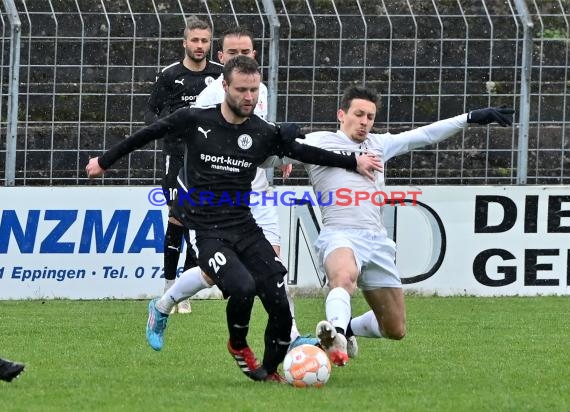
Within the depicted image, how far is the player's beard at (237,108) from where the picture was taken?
7926 mm

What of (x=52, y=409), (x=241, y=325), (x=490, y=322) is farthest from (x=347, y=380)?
(x=490, y=322)

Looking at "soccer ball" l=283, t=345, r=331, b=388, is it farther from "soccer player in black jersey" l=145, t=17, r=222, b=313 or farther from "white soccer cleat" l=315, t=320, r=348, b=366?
"soccer player in black jersey" l=145, t=17, r=222, b=313

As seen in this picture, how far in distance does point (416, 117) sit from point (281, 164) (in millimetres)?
6080

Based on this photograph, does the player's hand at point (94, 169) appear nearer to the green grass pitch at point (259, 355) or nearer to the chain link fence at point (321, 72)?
the green grass pitch at point (259, 355)

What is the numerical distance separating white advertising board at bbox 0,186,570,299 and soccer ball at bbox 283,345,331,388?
6248 millimetres

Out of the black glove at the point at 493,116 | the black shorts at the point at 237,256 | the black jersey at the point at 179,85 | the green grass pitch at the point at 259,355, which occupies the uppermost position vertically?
the black jersey at the point at 179,85

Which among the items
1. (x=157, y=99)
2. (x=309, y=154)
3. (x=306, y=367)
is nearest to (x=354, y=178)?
(x=309, y=154)

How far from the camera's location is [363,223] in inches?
344

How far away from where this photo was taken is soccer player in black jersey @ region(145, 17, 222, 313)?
39.3ft

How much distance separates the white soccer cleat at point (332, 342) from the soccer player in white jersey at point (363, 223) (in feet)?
1.93

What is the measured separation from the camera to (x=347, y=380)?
809 cm

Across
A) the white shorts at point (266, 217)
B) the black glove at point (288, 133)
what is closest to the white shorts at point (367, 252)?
the black glove at point (288, 133)

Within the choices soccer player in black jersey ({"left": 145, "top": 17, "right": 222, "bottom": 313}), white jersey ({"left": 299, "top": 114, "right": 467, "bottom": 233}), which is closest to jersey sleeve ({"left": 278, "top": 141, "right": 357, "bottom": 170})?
white jersey ({"left": 299, "top": 114, "right": 467, "bottom": 233})

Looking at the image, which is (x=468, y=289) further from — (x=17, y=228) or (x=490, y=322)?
(x=17, y=228)
